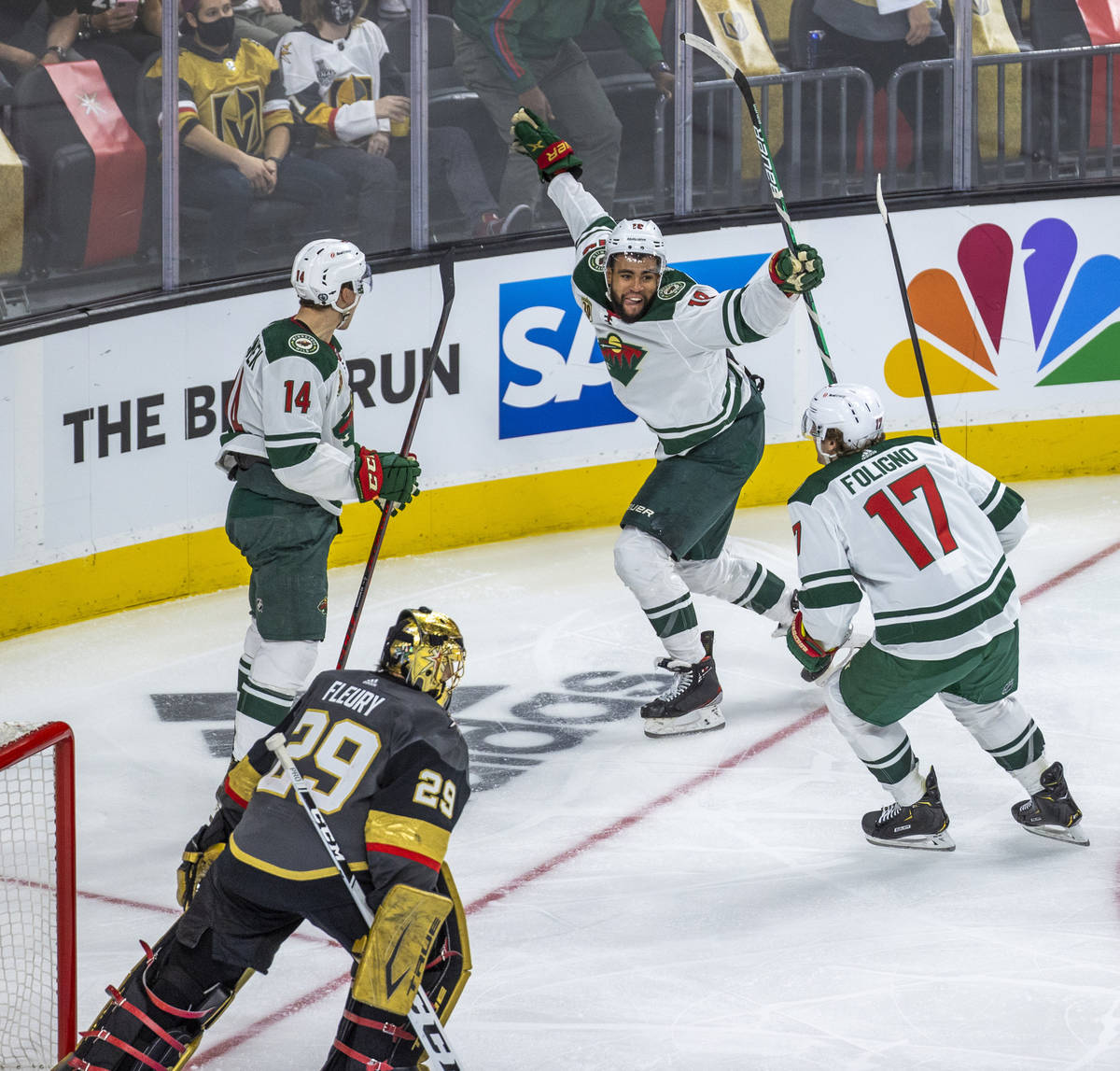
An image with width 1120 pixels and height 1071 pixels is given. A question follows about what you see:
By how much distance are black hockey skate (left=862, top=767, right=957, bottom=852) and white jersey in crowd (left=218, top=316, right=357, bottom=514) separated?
4.51 feet

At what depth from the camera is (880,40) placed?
6852 millimetres

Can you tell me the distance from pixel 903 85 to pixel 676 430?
8.30 ft

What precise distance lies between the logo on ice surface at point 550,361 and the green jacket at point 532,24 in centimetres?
73

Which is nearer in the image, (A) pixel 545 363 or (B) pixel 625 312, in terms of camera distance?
(B) pixel 625 312

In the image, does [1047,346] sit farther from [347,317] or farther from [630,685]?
[347,317]

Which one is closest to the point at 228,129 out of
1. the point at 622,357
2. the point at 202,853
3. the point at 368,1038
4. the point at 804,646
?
the point at 622,357

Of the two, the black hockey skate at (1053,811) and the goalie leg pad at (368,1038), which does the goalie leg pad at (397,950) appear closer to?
the goalie leg pad at (368,1038)

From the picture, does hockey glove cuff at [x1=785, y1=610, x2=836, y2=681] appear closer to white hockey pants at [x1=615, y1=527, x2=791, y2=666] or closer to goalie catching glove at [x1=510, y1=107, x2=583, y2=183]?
white hockey pants at [x1=615, y1=527, x2=791, y2=666]

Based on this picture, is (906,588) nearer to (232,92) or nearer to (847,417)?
(847,417)

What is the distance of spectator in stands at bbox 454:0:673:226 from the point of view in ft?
20.9

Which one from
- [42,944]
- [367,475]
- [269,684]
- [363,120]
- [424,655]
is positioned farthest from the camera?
[363,120]

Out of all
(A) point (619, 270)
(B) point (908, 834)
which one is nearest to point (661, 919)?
(B) point (908, 834)

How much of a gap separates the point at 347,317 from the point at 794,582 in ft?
7.39

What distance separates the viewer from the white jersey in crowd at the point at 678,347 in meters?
4.61
